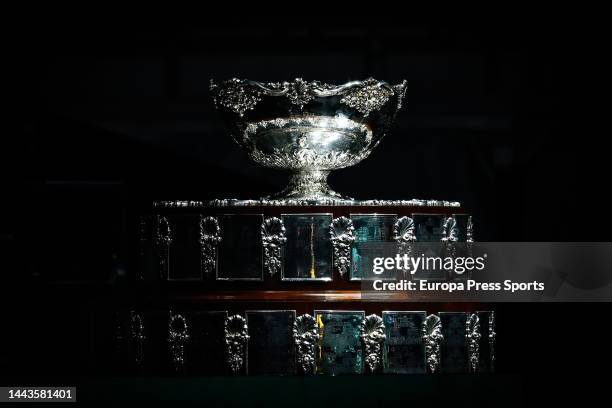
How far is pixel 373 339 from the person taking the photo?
160cm

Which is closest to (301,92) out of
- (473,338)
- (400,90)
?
(400,90)

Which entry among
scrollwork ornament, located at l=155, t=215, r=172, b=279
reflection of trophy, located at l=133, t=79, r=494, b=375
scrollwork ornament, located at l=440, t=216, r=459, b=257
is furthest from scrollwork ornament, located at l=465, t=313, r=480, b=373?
scrollwork ornament, located at l=155, t=215, r=172, b=279

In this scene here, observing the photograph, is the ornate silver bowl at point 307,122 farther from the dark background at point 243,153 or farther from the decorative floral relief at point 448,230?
the dark background at point 243,153

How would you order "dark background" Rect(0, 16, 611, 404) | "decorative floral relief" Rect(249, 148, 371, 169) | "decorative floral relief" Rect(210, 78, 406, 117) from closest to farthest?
"decorative floral relief" Rect(210, 78, 406, 117) → "decorative floral relief" Rect(249, 148, 371, 169) → "dark background" Rect(0, 16, 611, 404)

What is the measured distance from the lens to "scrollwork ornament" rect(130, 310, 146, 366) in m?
1.69

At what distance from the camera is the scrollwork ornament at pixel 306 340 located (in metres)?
1.59

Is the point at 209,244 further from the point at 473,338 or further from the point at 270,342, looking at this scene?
the point at 473,338

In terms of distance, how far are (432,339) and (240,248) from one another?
16.3 inches

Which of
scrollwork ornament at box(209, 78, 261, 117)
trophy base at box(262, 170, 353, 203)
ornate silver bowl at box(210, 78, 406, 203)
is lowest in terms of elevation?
trophy base at box(262, 170, 353, 203)

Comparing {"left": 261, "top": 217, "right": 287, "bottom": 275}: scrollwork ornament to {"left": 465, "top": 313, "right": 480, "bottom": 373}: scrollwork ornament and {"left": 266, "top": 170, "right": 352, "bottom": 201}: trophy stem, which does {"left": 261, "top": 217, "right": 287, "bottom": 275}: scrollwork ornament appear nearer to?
{"left": 266, "top": 170, "right": 352, "bottom": 201}: trophy stem

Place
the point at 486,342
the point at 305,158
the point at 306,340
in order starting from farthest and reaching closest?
1. the point at 305,158
2. the point at 486,342
3. the point at 306,340

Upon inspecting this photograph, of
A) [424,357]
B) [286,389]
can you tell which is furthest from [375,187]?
[286,389]

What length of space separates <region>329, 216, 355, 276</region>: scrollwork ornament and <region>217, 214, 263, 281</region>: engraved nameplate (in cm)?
14

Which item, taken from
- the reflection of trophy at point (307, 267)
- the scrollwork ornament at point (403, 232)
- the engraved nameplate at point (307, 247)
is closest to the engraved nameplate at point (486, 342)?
the reflection of trophy at point (307, 267)
